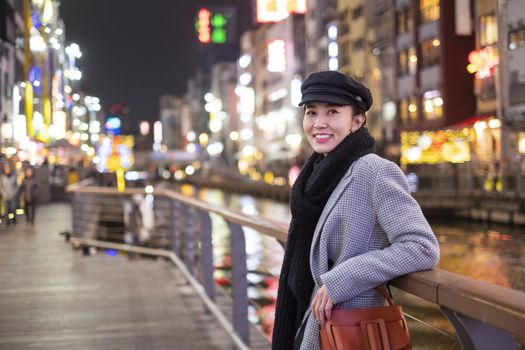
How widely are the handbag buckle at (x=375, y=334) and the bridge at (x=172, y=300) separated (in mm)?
187

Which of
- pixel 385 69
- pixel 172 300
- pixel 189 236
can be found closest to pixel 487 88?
pixel 385 69

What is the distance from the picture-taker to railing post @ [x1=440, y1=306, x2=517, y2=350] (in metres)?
2.33

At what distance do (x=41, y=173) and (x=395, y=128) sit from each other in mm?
23509

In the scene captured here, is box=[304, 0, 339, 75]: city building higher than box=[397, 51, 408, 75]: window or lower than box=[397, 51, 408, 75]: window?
higher

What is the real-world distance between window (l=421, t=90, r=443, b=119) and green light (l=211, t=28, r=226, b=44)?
7073cm

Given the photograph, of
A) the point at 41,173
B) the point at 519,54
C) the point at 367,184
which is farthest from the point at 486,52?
the point at 367,184

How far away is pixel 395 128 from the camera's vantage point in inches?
2025

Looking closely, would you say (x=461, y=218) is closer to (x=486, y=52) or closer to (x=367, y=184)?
(x=486, y=52)

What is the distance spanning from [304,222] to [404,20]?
49476 mm

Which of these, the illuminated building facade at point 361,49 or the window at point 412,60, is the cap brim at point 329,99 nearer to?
the window at point 412,60

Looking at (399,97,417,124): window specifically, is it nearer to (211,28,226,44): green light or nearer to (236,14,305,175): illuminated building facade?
(236,14,305,175): illuminated building facade

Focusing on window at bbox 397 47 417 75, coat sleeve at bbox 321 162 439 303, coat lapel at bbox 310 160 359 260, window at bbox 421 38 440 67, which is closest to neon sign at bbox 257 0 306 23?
window at bbox 397 47 417 75

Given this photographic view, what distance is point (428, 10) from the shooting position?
155ft

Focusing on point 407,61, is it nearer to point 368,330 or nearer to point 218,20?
point 368,330
